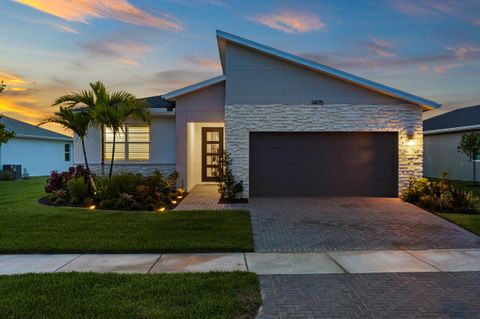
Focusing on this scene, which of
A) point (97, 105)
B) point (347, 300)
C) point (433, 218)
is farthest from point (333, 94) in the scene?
point (347, 300)

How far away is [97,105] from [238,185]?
5.64m

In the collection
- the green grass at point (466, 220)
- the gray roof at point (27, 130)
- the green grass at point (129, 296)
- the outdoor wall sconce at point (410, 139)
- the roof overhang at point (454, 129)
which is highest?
the gray roof at point (27, 130)

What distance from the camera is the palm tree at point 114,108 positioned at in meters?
11.8

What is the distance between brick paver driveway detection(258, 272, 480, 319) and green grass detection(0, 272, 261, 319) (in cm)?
38

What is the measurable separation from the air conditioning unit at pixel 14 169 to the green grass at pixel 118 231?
49.0 ft

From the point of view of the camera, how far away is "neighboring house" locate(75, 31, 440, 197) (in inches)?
494

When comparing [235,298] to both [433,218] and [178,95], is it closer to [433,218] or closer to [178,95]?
[433,218]

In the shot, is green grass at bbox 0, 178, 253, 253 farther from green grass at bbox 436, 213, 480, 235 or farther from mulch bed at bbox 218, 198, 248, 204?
green grass at bbox 436, 213, 480, 235

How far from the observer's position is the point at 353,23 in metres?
13.3

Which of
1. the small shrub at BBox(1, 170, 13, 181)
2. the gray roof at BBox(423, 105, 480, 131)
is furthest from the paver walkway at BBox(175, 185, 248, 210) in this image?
the gray roof at BBox(423, 105, 480, 131)

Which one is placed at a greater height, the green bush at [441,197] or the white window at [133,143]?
the white window at [133,143]

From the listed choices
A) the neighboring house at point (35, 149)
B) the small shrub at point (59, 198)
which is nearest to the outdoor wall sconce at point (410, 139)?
the small shrub at point (59, 198)

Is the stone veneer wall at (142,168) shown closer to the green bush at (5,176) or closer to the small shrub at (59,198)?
the small shrub at (59,198)

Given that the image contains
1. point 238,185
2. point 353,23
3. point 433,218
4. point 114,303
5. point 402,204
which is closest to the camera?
point 114,303
